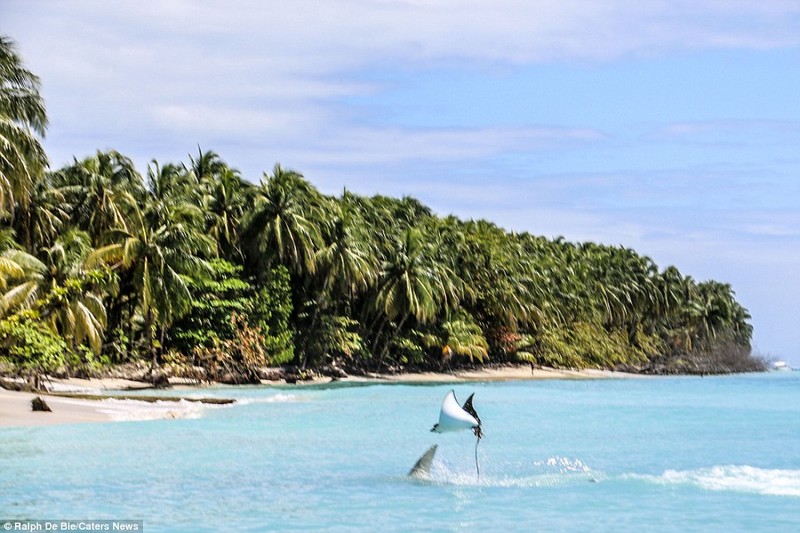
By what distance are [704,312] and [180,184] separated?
7102 centimetres

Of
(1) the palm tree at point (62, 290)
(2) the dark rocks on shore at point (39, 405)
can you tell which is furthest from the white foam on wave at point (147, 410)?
(1) the palm tree at point (62, 290)

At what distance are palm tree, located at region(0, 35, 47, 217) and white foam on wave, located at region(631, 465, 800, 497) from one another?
18.5 m

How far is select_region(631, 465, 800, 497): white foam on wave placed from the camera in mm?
→ 17594

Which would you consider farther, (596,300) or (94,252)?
(596,300)

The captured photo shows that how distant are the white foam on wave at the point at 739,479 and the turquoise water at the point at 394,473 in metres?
0.05

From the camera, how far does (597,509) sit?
15.4 metres

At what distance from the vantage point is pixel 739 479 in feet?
61.6

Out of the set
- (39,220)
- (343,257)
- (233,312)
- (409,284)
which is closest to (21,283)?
(39,220)

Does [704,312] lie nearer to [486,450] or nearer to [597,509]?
[486,450]

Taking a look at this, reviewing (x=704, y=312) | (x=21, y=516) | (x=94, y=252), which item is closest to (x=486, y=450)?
(x=21, y=516)

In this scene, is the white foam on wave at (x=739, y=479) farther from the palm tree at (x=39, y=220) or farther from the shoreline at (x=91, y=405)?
the palm tree at (x=39, y=220)

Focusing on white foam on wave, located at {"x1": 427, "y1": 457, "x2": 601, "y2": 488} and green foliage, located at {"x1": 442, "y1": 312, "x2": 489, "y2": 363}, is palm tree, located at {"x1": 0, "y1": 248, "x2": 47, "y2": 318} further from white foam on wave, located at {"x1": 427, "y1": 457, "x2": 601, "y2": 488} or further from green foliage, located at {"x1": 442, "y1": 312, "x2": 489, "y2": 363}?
green foliage, located at {"x1": 442, "y1": 312, "x2": 489, "y2": 363}

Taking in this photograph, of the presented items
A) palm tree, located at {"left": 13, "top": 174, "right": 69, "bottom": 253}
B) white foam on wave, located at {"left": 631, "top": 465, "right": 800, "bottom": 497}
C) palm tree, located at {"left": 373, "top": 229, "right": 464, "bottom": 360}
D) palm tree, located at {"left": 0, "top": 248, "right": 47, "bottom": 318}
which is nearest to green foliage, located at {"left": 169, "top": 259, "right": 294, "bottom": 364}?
palm tree, located at {"left": 13, "top": 174, "right": 69, "bottom": 253}

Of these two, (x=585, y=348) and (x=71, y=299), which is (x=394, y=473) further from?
(x=585, y=348)
